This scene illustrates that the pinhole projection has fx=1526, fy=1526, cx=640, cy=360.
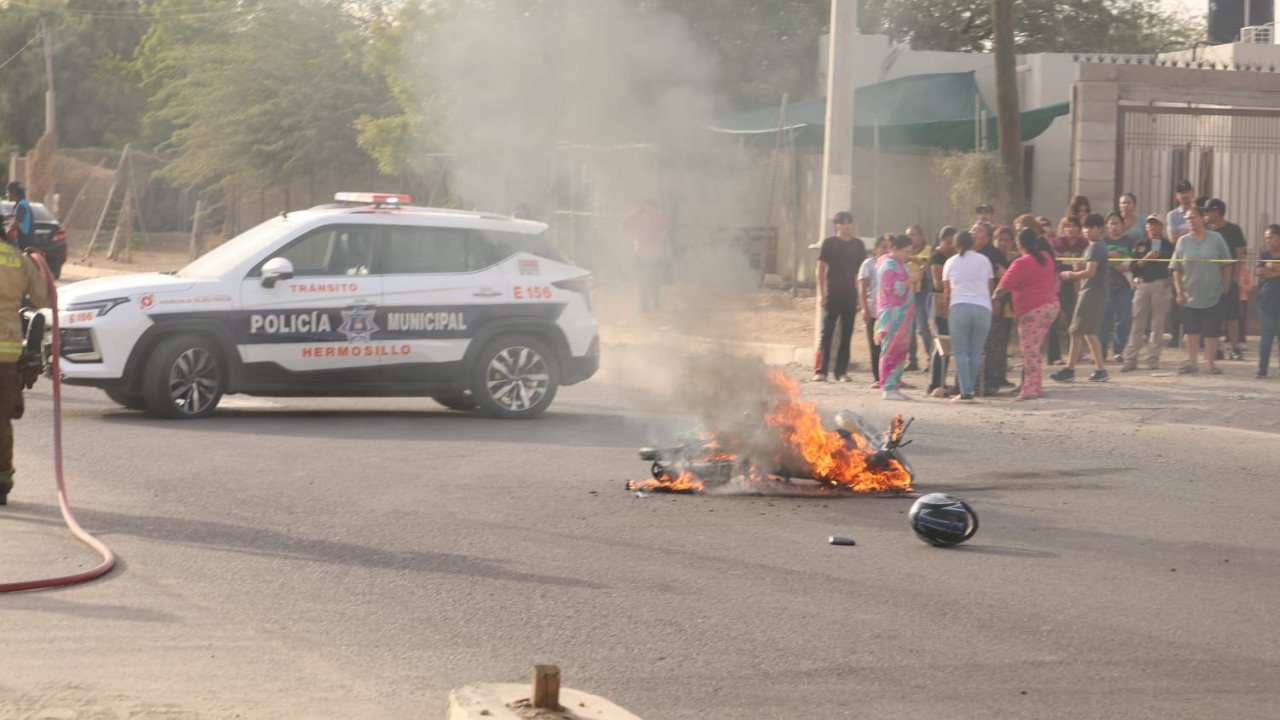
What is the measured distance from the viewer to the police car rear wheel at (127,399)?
12656mm

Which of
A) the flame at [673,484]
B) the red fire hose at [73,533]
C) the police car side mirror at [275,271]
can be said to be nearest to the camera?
the red fire hose at [73,533]

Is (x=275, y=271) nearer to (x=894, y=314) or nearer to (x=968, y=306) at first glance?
(x=894, y=314)

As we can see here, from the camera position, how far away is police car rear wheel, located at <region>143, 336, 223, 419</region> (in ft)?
41.1

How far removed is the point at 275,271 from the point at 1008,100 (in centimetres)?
1091

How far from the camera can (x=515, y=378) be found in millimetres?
13602

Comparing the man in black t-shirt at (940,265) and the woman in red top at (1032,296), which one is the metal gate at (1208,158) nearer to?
the man in black t-shirt at (940,265)

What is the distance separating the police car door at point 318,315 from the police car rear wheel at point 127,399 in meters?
0.93

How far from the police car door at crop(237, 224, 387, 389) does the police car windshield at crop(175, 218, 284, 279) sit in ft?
0.74

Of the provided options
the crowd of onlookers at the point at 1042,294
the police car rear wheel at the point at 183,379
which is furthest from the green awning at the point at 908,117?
the police car rear wheel at the point at 183,379

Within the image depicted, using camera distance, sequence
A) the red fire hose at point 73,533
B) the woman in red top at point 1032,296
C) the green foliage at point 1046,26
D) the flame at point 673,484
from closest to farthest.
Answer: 1. the red fire hose at point 73,533
2. the flame at point 673,484
3. the woman in red top at point 1032,296
4. the green foliage at point 1046,26

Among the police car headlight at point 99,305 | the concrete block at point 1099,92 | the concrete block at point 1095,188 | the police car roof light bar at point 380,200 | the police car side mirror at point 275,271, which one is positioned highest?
the concrete block at point 1099,92

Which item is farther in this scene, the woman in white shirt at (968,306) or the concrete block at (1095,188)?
the concrete block at (1095,188)

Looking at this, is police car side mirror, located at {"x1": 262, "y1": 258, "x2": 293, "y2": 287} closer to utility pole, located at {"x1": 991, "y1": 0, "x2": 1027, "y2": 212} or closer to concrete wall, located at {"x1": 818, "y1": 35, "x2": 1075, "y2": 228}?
utility pole, located at {"x1": 991, "y1": 0, "x2": 1027, "y2": 212}

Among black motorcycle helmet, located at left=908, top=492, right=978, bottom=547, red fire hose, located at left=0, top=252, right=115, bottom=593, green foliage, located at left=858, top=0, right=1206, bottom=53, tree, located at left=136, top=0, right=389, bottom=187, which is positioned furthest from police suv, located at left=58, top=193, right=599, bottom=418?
green foliage, located at left=858, top=0, right=1206, bottom=53
